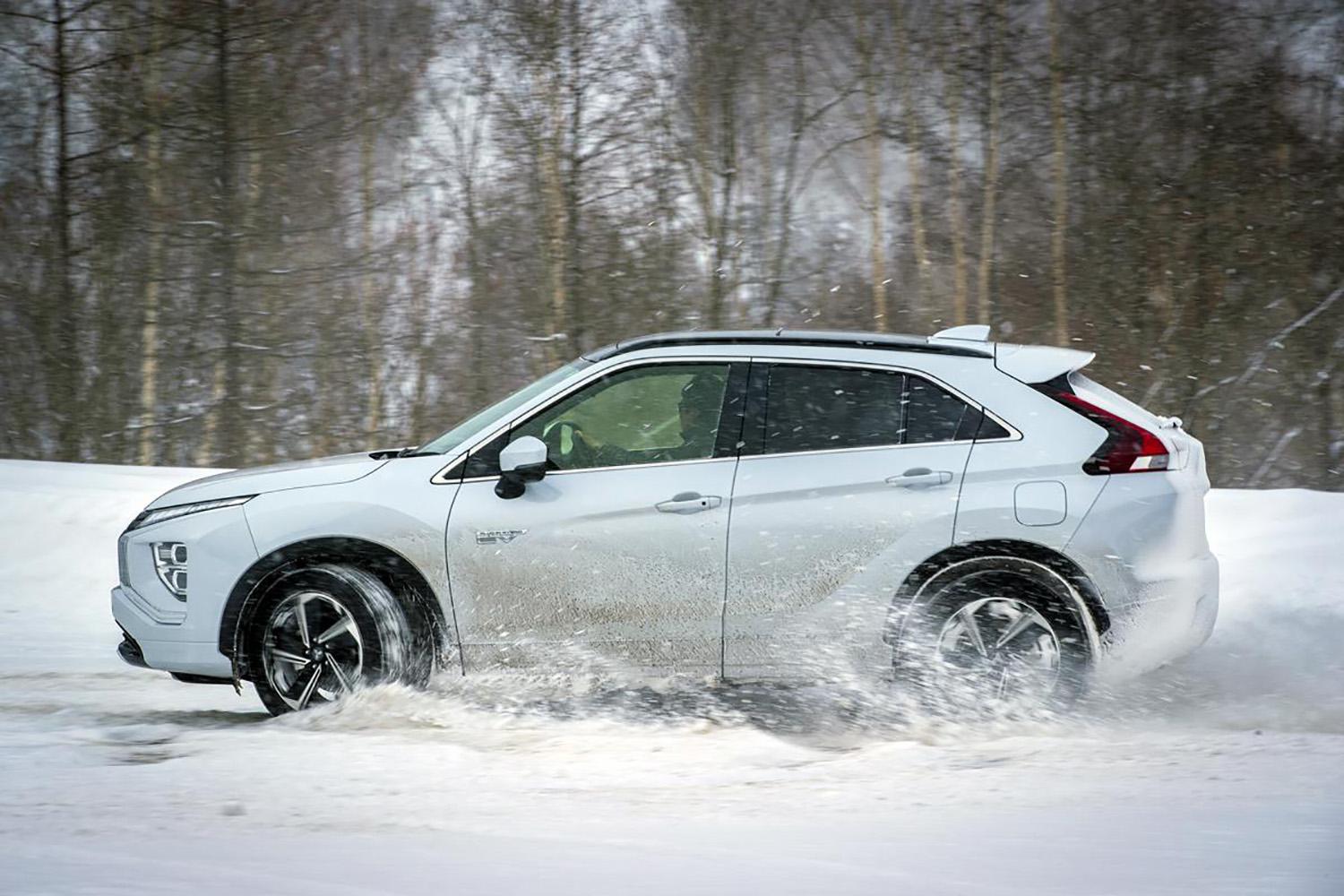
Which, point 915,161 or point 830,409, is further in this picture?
point 915,161

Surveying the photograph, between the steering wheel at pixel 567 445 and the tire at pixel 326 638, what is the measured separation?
0.91 m

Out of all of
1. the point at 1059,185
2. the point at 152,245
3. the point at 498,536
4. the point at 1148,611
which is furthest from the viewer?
the point at 152,245

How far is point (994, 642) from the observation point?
18.6 feet

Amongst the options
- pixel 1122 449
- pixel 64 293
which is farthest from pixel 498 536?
pixel 64 293

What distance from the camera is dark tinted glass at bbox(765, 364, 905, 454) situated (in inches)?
228

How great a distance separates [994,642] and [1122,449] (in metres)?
0.95

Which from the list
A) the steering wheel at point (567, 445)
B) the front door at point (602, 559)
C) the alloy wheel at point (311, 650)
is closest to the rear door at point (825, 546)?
the front door at point (602, 559)

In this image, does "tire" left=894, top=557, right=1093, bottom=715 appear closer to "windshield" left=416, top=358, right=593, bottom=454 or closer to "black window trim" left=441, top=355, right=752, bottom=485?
"black window trim" left=441, top=355, right=752, bottom=485

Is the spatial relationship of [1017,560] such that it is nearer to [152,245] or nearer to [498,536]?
[498,536]

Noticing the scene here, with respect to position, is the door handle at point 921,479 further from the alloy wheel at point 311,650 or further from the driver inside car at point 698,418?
the alloy wheel at point 311,650

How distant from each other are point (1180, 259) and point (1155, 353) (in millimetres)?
1034

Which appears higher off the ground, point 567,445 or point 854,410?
point 854,410

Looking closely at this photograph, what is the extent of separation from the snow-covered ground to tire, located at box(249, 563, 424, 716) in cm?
14

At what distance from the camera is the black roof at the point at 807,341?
19.5 ft
